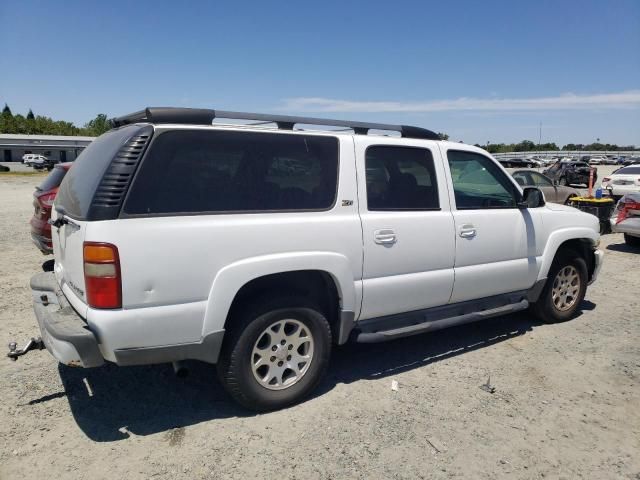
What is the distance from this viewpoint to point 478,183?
4727 mm

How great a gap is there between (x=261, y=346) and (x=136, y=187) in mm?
1368

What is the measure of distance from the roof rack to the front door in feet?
1.40

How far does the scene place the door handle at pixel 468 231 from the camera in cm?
431

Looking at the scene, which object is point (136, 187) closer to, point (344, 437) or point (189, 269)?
point (189, 269)

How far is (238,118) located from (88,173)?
1054mm

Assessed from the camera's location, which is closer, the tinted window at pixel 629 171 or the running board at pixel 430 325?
the running board at pixel 430 325

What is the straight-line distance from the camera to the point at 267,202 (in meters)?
3.41

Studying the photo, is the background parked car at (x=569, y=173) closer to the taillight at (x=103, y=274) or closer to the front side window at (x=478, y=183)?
the front side window at (x=478, y=183)

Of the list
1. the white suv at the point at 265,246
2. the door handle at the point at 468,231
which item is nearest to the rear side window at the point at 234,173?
the white suv at the point at 265,246

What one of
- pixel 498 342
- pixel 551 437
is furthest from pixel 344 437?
pixel 498 342

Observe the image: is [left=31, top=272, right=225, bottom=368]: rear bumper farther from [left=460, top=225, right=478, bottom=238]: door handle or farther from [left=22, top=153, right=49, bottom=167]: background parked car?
[left=22, top=153, right=49, bottom=167]: background parked car

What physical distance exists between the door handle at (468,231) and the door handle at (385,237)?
772mm

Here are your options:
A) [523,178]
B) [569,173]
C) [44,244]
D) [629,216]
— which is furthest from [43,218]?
[569,173]

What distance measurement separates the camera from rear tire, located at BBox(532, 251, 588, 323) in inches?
210
